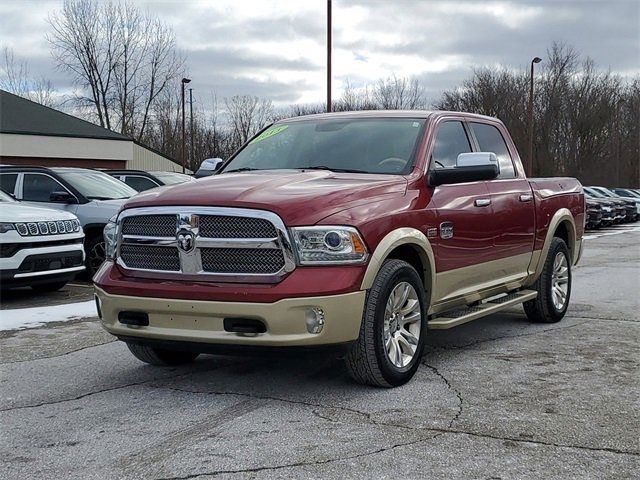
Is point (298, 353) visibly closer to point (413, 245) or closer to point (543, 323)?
point (413, 245)

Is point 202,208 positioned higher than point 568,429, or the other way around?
point 202,208

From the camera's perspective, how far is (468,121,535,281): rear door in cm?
640

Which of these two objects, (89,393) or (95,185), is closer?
(89,393)

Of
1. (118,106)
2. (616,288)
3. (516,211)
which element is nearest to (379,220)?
(516,211)

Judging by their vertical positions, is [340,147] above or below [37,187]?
above

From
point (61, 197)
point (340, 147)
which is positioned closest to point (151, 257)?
point (340, 147)

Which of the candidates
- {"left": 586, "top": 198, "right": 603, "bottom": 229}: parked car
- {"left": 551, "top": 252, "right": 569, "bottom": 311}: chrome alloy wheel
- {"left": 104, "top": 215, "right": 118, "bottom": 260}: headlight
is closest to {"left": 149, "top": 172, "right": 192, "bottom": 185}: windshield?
{"left": 551, "top": 252, "right": 569, "bottom": 311}: chrome alloy wheel

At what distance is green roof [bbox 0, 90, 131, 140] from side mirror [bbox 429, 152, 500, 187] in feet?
95.7

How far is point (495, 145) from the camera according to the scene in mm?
7121

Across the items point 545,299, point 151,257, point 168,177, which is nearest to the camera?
point 151,257

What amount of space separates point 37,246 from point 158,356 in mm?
4166

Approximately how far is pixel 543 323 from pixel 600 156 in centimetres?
5542

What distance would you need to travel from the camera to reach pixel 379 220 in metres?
4.83

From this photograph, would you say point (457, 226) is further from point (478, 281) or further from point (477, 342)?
point (477, 342)
